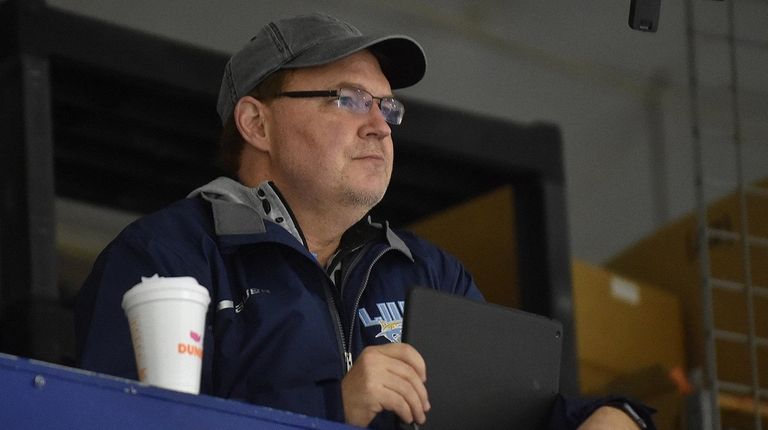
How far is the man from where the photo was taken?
5.59ft

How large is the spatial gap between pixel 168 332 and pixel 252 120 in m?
0.94

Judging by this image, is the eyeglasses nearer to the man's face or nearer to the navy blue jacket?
the man's face

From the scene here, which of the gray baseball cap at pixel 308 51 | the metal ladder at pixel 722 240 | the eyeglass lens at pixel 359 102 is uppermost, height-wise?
the gray baseball cap at pixel 308 51

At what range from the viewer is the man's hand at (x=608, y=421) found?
5.74 ft

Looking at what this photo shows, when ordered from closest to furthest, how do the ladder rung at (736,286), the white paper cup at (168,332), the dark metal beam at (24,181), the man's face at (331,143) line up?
the white paper cup at (168,332) → the man's face at (331,143) → the dark metal beam at (24,181) → the ladder rung at (736,286)

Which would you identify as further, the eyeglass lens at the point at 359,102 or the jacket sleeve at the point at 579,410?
the eyeglass lens at the point at 359,102

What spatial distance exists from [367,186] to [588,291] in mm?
→ 1485

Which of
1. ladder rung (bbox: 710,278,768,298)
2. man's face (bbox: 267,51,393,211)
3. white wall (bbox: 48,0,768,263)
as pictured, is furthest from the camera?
white wall (bbox: 48,0,768,263)

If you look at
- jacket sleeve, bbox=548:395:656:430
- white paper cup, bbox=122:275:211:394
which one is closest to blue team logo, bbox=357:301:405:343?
jacket sleeve, bbox=548:395:656:430

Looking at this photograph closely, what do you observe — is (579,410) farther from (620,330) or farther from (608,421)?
(620,330)

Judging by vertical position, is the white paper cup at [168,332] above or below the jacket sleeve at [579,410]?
above

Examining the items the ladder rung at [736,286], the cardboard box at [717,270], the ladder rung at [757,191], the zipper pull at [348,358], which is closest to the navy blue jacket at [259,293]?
the zipper pull at [348,358]

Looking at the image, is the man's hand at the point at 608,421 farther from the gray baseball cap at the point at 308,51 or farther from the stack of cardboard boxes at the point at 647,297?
the stack of cardboard boxes at the point at 647,297

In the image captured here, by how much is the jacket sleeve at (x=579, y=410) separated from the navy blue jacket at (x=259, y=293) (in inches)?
8.2
